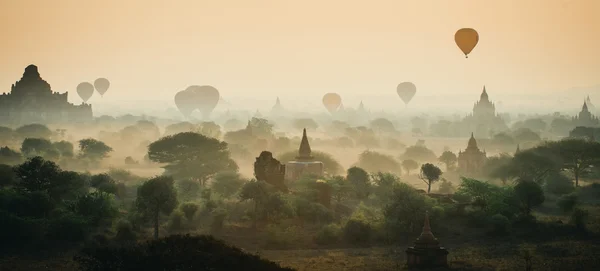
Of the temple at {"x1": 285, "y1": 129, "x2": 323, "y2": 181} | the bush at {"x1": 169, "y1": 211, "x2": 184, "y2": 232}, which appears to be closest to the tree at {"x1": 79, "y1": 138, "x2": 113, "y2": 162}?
the temple at {"x1": 285, "y1": 129, "x2": 323, "y2": 181}

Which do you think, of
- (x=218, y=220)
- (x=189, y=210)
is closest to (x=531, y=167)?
(x=218, y=220)

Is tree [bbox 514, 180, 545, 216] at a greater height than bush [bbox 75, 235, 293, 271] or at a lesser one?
greater

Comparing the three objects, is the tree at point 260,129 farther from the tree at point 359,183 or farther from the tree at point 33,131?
the tree at point 359,183

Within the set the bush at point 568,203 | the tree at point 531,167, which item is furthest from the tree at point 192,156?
the bush at point 568,203

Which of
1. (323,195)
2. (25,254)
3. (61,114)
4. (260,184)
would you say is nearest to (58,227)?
(25,254)

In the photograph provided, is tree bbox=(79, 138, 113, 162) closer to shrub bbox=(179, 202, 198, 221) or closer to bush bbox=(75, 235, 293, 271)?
shrub bbox=(179, 202, 198, 221)

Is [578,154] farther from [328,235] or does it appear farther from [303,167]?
[328,235]

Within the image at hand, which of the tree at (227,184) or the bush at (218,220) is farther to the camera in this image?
the tree at (227,184)
